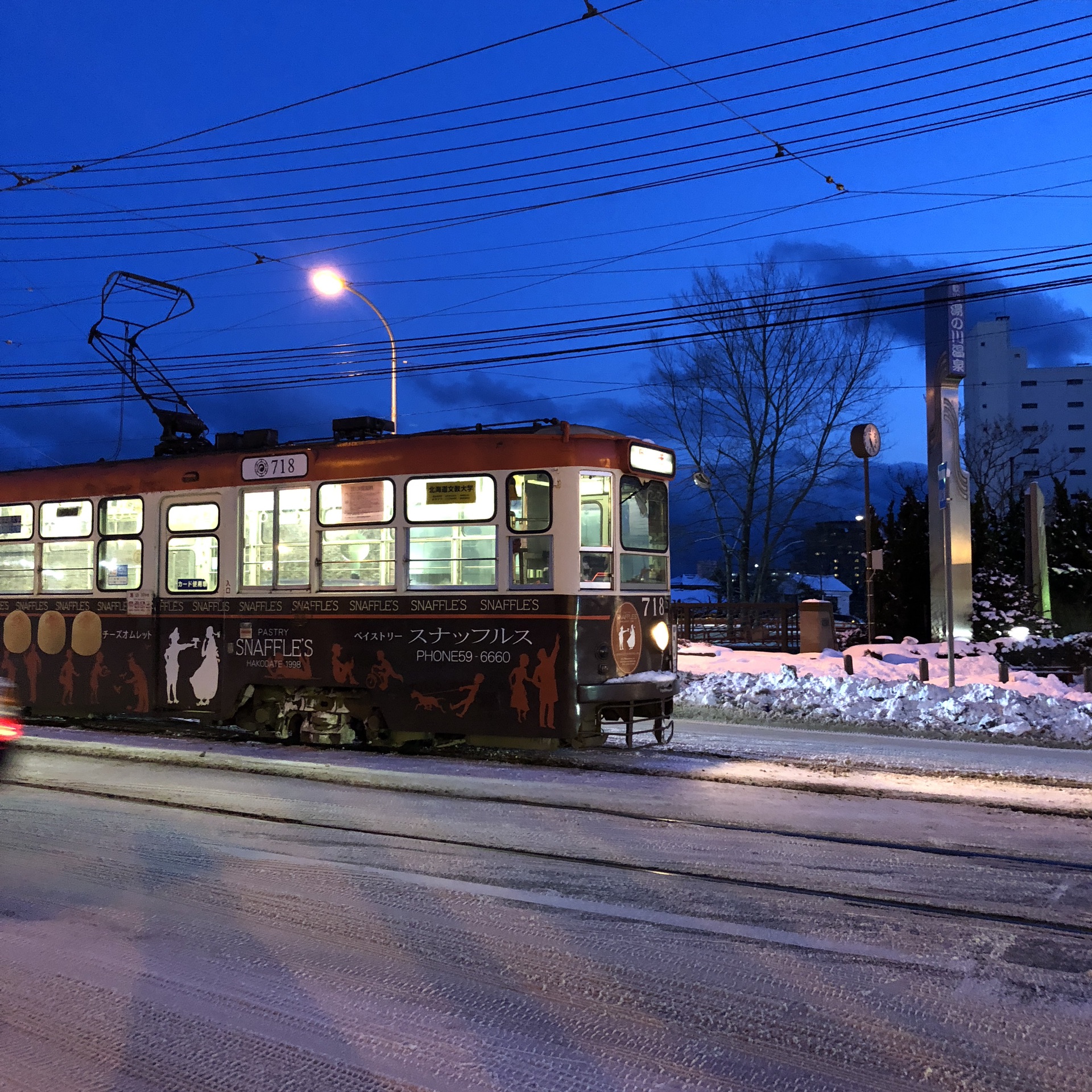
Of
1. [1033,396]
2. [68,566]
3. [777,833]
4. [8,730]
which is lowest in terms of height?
[777,833]

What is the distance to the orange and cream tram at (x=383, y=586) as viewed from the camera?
9836 millimetres

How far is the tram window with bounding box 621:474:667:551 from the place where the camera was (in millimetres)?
10328

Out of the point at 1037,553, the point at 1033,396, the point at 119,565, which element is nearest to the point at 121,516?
the point at 119,565

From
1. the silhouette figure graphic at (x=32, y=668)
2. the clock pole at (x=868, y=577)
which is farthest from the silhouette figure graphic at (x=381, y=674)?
the clock pole at (x=868, y=577)

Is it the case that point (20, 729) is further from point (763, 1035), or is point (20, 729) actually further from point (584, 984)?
point (763, 1035)

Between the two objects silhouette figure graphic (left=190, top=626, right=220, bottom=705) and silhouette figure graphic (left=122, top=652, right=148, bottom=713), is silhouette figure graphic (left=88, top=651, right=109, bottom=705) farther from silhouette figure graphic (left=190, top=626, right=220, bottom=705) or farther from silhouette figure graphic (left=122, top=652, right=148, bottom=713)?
silhouette figure graphic (left=190, top=626, right=220, bottom=705)

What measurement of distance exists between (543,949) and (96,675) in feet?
30.6

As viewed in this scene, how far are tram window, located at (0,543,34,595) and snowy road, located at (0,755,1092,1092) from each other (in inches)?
232

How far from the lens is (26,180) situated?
18.5m

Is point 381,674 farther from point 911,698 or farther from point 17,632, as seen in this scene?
point 911,698

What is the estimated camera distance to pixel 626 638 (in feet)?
33.6

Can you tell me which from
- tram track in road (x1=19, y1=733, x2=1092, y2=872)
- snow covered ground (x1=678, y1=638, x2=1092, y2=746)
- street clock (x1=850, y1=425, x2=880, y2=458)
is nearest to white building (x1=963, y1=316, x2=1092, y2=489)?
street clock (x1=850, y1=425, x2=880, y2=458)

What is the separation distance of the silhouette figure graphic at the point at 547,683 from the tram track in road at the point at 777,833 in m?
1.19

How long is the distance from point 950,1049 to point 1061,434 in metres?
92.7
